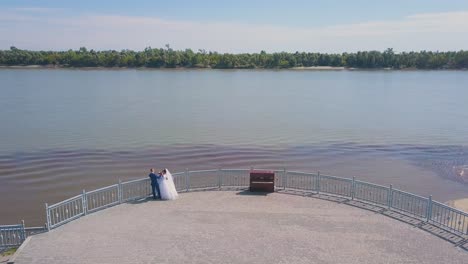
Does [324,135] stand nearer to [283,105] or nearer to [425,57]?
[283,105]

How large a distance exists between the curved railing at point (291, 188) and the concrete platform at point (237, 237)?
32.3 inches

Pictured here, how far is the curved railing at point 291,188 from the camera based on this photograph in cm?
1460

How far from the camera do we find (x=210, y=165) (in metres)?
29.8

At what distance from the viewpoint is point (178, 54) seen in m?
148

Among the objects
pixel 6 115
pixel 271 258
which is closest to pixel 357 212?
pixel 271 258

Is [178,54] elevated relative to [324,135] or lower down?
elevated

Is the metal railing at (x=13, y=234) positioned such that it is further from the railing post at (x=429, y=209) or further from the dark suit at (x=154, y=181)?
the railing post at (x=429, y=209)

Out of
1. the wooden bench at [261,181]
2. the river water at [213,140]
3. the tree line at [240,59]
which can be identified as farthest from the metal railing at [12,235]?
the tree line at [240,59]

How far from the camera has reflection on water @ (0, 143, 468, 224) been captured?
80.0 feet

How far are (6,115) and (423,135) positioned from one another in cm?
4337

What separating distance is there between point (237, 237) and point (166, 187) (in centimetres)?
432

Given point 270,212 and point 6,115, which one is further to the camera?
point 6,115

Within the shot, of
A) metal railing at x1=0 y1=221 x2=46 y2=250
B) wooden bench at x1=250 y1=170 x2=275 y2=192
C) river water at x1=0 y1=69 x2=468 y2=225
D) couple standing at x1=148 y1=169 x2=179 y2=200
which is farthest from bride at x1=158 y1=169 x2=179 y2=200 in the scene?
river water at x1=0 y1=69 x2=468 y2=225

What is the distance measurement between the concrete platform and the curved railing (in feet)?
2.69
